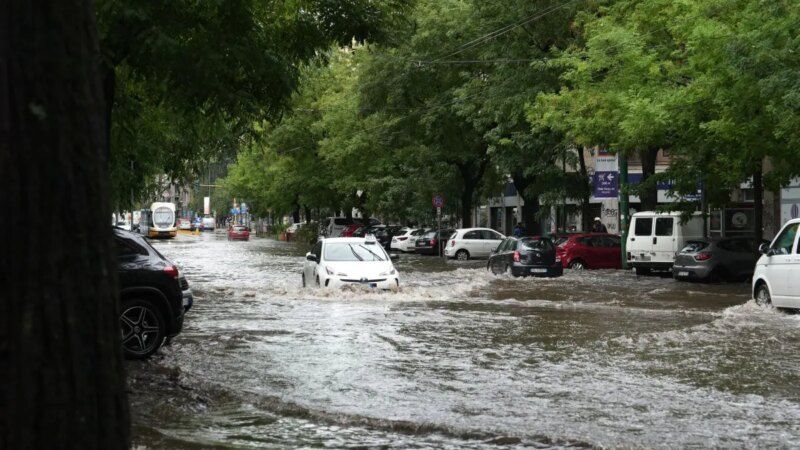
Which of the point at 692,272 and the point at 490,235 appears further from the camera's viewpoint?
the point at 490,235

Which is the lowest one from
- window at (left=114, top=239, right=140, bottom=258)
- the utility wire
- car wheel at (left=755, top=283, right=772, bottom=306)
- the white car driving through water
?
car wheel at (left=755, top=283, right=772, bottom=306)

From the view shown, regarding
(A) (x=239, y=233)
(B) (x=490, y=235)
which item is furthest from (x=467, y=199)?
(A) (x=239, y=233)

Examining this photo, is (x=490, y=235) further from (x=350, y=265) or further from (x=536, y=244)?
(x=350, y=265)

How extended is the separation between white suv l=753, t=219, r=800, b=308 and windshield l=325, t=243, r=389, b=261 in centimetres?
804

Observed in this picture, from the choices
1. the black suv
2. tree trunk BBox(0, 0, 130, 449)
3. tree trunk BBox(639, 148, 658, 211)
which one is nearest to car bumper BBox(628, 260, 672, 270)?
tree trunk BBox(639, 148, 658, 211)

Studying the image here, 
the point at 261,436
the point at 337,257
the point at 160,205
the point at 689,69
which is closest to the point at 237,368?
the point at 261,436

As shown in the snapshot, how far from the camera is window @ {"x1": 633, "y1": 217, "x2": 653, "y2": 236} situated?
106 ft

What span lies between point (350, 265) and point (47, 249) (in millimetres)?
18299

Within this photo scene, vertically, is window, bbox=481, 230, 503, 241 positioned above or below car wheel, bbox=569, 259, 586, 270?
above

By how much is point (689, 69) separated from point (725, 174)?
3.13 m

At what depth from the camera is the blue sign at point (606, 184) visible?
3275 centimetres

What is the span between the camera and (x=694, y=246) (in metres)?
28.7

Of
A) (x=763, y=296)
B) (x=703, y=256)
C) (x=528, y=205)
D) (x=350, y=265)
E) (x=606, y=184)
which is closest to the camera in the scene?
(x=763, y=296)

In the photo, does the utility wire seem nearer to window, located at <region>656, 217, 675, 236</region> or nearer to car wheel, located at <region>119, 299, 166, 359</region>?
window, located at <region>656, 217, 675, 236</region>
